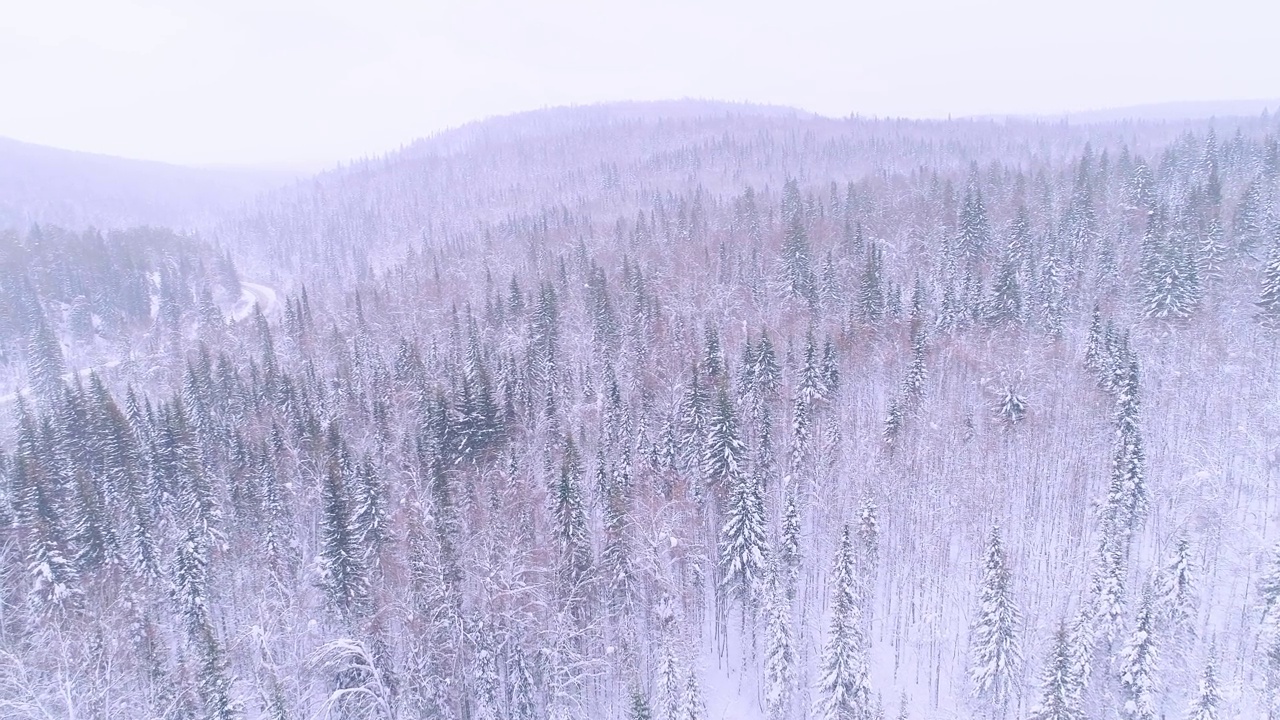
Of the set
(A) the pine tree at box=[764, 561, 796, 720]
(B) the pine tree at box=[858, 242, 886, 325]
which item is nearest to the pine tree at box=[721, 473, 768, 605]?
(A) the pine tree at box=[764, 561, 796, 720]

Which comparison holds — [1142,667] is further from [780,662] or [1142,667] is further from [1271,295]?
[1271,295]

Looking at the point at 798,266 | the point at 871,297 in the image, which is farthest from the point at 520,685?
the point at 798,266

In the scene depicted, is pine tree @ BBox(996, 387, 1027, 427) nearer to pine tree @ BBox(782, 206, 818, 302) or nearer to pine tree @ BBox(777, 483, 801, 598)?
pine tree @ BBox(777, 483, 801, 598)

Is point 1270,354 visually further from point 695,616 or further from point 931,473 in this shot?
point 695,616

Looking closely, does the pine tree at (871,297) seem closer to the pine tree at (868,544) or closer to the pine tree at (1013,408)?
the pine tree at (1013,408)

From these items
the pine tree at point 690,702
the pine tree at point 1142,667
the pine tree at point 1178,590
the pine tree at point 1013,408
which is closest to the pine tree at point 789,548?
the pine tree at point 690,702

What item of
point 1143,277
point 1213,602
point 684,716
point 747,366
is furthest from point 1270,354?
point 684,716
